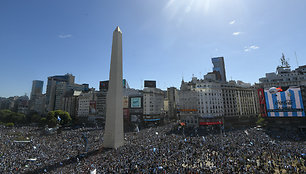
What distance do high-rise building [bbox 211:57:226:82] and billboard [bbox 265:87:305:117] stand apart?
119 ft

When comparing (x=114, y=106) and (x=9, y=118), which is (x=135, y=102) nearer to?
(x=114, y=106)

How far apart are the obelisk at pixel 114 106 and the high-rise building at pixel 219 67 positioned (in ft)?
229

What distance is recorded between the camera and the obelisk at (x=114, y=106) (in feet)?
83.4

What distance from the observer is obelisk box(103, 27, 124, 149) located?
25.4 meters

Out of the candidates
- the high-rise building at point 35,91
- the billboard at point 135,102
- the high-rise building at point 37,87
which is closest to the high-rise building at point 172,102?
the billboard at point 135,102

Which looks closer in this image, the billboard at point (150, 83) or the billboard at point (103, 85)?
the billboard at point (150, 83)

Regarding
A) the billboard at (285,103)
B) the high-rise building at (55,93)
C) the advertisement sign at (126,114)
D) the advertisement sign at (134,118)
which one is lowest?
the advertisement sign at (134,118)

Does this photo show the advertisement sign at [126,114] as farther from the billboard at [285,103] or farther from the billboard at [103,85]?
the billboard at [285,103]

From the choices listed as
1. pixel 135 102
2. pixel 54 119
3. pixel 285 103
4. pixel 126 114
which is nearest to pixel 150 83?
pixel 135 102

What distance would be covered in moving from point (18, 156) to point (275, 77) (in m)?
71.4

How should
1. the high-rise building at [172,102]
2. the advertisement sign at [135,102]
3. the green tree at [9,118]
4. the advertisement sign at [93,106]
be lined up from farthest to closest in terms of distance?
1. the high-rise building at [172,102]
2. the advertisement sign at [93,106]
3. the advertisement sign at [135,102]
4. the green tree at [9,118]

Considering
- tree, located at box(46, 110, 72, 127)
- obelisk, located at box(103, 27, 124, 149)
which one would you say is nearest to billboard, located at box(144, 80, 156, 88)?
tree, located at box(46, 110, 72, 127)

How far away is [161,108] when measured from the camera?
83.6m

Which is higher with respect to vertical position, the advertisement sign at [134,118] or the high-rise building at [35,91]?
the high-rise building at [35,91]
